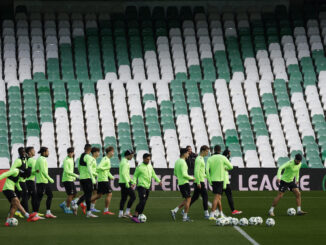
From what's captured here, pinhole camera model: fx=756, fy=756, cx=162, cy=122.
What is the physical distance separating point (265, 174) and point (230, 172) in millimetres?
1545

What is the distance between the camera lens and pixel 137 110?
37.0 m

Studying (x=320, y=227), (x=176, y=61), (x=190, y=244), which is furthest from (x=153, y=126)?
(x=190, y=244)

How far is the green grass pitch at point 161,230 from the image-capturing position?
54.8 ft

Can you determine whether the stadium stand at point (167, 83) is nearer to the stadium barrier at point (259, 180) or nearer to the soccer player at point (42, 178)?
the stadium barrier at point (259, 180)

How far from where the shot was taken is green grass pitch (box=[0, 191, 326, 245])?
54.8 feet

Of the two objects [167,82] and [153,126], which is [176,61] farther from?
[153,126]

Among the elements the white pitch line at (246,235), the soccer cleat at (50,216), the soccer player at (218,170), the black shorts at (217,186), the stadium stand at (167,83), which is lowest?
the white pitch line at (246,235)

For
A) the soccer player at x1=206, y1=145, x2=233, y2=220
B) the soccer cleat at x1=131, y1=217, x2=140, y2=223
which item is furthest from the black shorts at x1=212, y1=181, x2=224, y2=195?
the soccer cleat at x1=131, y1=217, x2=140, y2=223

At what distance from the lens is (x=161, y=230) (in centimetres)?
1862

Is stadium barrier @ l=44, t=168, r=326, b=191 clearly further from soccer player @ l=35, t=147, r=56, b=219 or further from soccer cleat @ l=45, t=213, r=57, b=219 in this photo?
soccer player @ l=35, t=147, r=56, b=219

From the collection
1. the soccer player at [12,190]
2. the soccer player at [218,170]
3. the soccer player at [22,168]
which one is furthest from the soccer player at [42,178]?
the soccer player at [218,170]

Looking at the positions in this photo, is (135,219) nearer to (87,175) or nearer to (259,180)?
(87,175)

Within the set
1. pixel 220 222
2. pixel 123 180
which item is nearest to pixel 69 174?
pixel 123 180

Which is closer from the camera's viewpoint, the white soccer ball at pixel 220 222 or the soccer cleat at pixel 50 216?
the white soccer ball at pixel 220 222
